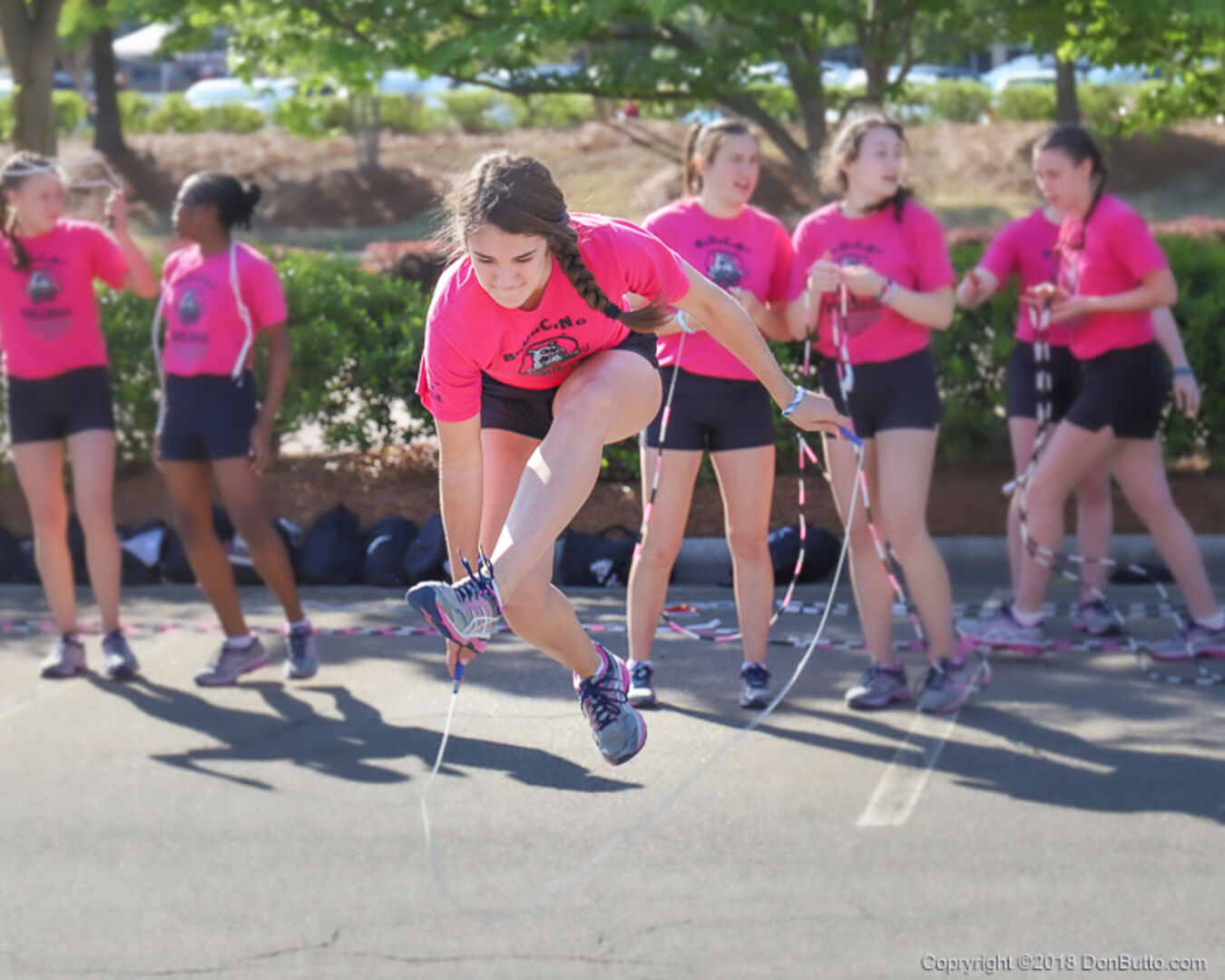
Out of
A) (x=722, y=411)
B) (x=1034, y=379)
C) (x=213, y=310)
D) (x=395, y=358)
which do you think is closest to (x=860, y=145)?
(x=722, y=411)

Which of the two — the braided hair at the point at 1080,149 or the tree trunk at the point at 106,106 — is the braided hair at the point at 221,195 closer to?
the braided hair at the point at 1080,149

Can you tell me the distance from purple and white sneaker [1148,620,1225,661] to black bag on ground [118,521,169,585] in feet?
17.8

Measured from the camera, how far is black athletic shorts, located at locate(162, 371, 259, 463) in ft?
21.6

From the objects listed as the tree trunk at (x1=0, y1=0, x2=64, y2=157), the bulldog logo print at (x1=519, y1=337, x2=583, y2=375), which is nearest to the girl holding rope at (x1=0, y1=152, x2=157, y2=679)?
the bulldog logo print at (x1=519, y1=337, x2=583, y2=375)

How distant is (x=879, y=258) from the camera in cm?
552

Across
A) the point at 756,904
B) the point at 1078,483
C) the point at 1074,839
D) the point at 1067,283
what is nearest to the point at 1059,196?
the point at 1067,283

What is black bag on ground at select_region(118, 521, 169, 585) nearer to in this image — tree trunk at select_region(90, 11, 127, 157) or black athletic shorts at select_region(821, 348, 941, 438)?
black athletic shorts at select_region(821, 348, 941, 438)

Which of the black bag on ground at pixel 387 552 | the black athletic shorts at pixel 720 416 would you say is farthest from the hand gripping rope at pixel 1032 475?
the black bag on ground at pixel 387 552

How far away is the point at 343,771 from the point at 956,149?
27991 millimetres

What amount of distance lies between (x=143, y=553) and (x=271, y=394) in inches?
96.4

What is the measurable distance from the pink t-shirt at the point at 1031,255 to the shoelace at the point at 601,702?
3490 mm

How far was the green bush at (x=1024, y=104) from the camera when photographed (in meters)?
32.7

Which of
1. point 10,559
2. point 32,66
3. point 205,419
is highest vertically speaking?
point 32,66

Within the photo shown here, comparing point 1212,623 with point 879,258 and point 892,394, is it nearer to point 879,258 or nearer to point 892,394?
point 892,394
